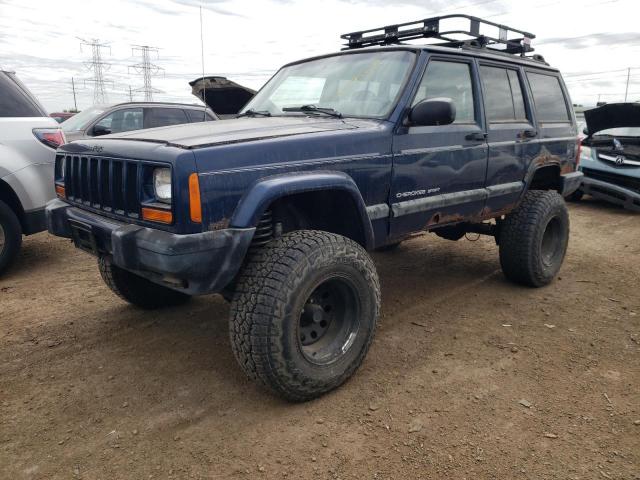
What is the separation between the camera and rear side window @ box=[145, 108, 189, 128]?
8.03 meters

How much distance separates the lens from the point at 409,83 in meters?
3.28

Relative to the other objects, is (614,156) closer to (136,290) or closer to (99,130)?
(136,290)

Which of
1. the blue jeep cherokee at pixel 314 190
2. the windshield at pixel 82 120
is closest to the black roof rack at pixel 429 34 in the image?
the blue jeep cherokee at pixel 314 190

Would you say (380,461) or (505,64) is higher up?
(505,64)

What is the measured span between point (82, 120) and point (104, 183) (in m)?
5.69

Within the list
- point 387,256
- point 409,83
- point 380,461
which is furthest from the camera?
point 387,256

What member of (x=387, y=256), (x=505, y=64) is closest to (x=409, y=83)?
(x=505, y=64)

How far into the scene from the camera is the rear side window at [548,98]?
4.55m

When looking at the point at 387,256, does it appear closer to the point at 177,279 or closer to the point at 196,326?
the point at 196,326

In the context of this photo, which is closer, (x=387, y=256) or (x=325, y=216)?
(x=325, y=216)

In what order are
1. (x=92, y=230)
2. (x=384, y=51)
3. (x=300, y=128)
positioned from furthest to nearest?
1. (x=384, y=51)
2. (x=300, y=128)
3. (x=92, y=230)

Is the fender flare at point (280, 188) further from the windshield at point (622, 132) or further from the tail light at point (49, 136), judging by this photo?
the windshield at point (622, 132)

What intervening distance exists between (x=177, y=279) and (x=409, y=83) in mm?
1982

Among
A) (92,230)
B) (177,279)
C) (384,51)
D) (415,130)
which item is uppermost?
(384,51)
